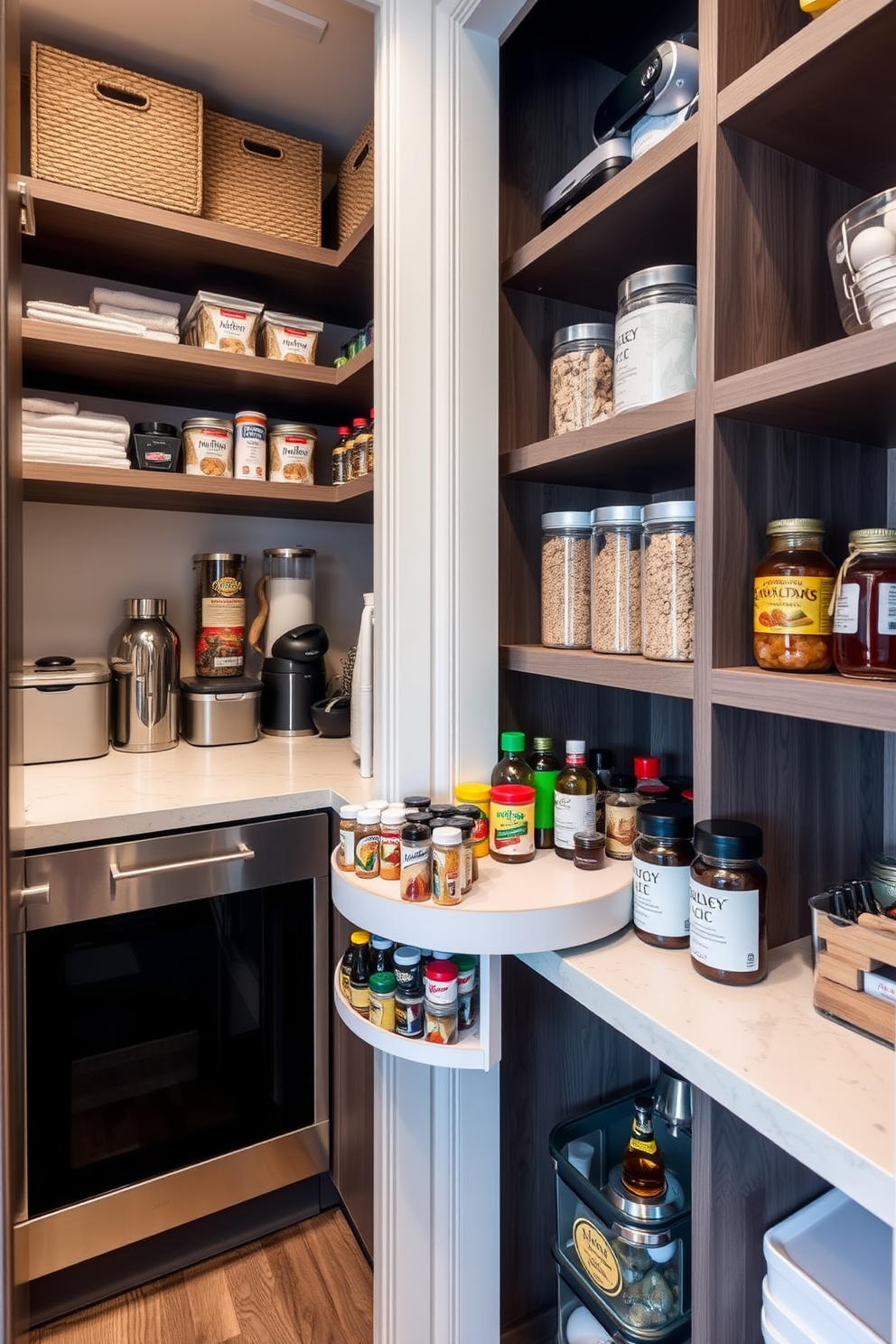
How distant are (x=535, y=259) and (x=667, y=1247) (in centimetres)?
142

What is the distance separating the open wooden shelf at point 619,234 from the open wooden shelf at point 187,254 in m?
0.50

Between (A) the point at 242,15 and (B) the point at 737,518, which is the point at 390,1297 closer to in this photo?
(B) the point at 737,518

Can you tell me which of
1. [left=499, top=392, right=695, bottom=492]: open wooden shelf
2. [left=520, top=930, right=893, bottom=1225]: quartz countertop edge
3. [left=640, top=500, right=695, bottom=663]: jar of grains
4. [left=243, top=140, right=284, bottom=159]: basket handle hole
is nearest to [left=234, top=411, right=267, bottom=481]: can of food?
[left=243, top=140, right=284, bottom=159]: basket handle hole

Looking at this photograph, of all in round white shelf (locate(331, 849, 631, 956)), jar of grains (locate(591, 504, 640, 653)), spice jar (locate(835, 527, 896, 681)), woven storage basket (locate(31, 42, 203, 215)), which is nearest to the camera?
spice jar (locate(835, 527, 896, 681))

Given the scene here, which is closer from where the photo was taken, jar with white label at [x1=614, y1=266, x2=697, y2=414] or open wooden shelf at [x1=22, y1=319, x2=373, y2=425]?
jar with white label at [x1=614, y1=266, x2=697, y2=414]

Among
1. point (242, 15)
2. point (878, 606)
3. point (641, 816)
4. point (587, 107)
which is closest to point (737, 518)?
point (878, 606)

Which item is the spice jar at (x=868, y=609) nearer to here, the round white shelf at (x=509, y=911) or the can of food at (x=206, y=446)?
the round white shelf at (x=509, y=911)

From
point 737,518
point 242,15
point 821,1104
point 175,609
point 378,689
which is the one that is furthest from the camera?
point 175,609

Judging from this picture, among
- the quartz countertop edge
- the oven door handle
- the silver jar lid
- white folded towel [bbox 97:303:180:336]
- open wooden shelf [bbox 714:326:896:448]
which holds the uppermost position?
white folded towel [bbox 97:303:180:336]

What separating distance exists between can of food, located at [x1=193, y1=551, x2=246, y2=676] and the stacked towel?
13.7 inches

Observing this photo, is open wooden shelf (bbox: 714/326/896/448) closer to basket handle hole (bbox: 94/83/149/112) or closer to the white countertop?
the white countertop

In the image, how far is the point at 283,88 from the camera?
1.54 m

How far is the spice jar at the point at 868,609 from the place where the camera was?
651 mm

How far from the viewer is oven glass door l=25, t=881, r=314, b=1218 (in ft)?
3.95
